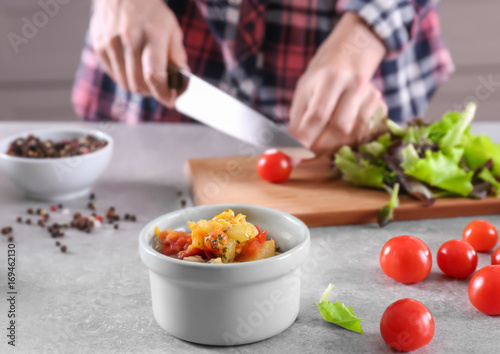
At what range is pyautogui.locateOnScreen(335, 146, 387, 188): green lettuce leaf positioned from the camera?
1746 millimetres

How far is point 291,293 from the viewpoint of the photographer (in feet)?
3.45

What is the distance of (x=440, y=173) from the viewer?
1.68 meters

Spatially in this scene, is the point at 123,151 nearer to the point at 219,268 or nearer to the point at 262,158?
the point at 262,158

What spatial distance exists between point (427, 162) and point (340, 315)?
0.74 m

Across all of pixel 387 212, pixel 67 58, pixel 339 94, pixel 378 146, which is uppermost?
pixel 339 94

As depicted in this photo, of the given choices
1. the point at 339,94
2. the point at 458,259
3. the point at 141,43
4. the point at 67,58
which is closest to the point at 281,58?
the point at 339,94

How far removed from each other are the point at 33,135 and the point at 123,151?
0.42m

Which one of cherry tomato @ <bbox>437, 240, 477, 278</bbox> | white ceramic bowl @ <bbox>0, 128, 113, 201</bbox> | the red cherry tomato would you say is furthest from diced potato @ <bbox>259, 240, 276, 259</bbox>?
white ceramic bowl @ <bbox>0, 128, 113, 201</bbox>

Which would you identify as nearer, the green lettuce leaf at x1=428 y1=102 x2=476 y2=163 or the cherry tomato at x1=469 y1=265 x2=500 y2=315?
the cherry tomato at x1=469 y1=265 x2=500 y2=315

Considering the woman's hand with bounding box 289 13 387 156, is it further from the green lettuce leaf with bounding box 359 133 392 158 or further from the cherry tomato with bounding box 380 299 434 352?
the cherry tomato with bounding box 380 299 434 352

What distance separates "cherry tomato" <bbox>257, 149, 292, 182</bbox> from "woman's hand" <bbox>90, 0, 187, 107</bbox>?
36 centimetres

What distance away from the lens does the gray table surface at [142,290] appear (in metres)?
1.03

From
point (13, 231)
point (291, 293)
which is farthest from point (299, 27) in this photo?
point (291, 293)

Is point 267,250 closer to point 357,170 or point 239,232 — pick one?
point 239,232
